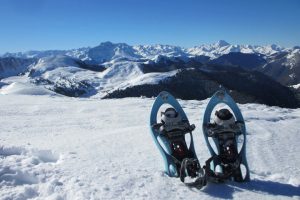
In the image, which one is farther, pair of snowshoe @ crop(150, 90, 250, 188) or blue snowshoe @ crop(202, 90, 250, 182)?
blue snowshoe @ crop(202, 90, 250, 182)

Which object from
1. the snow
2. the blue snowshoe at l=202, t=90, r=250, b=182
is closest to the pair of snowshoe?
the blue snowshoe at l=202, t=90, r=250, b=182

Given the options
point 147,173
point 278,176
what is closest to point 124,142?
point 147,173

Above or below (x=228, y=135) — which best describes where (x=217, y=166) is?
below

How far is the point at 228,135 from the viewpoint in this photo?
8570mm

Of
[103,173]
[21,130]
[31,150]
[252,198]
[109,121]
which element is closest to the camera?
[252,198]

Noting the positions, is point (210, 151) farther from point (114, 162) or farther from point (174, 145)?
point (114, 162)

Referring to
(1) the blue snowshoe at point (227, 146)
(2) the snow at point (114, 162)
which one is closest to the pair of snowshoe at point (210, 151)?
(1) the blue snowshoe at point (227, 146)

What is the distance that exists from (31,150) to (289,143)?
8.05m

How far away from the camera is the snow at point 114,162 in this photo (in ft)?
23.8

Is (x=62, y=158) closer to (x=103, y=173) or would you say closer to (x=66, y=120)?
(x=103, y=173)

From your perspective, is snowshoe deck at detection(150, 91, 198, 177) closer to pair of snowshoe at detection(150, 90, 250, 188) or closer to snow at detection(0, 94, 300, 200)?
pair of snowshoe at detection(150, 90, 250, 188)

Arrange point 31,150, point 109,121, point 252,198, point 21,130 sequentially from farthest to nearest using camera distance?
point 109,121
point 21,130
point 31,150
point 252,198

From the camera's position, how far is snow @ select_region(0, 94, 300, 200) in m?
7.25

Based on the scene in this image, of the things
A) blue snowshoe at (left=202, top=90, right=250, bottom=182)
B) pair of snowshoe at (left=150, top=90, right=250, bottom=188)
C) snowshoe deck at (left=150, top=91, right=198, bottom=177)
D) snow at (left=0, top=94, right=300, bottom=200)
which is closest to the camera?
snow at (left=0, top=94, right=300, bottom=200)
